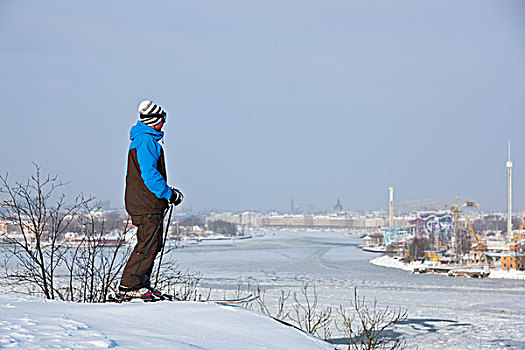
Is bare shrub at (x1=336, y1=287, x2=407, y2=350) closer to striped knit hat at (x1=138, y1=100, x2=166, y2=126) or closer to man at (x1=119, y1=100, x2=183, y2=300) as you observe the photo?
man at (x1=119, y1=100, x2=183, y2=300)

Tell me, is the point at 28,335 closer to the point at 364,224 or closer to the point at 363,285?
the point at 363,285

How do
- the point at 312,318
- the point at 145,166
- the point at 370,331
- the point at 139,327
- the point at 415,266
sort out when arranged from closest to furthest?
the point at 139,327 < the point at 145,166 < the point at 370,331 < the point at 312,318 < the point at 415,266

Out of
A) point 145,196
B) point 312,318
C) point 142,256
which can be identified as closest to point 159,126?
point 145,196

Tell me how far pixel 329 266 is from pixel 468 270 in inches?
358

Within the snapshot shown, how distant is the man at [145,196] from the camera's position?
339 cm

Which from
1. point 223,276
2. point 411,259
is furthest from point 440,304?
point 411,259

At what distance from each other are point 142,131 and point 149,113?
0.12m

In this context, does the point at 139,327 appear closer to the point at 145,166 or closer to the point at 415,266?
the point at 145,166

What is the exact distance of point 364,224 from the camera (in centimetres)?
13275

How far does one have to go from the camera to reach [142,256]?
11.3 feet

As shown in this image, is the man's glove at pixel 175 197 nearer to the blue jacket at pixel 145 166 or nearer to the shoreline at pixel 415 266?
the blue jacket at pixel 145 166

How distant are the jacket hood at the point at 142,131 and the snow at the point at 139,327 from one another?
3.43 ft

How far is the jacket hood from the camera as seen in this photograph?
11.3 ft

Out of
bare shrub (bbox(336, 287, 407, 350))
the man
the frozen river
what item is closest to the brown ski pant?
the man
